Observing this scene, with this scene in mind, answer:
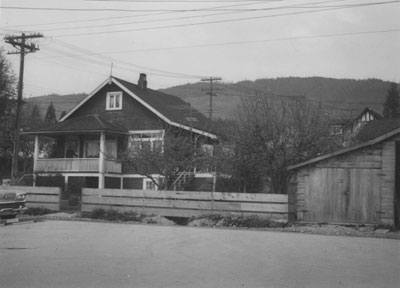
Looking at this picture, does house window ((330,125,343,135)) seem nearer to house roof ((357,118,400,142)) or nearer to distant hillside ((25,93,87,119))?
house roof ((357,118,400,142))

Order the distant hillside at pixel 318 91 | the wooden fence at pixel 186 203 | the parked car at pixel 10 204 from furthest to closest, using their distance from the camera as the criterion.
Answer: the distant hillside at pixel 318 91 → the wooden fence at pixel 186 203 → the parked car at pixel 10 204

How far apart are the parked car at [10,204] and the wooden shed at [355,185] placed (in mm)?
10183

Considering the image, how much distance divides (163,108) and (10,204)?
18511mm

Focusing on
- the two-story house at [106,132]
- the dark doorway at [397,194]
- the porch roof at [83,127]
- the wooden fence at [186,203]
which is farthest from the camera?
the two-story house at [106,132]

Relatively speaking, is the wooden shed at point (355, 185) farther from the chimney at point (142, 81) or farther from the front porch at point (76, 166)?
the chimney at point (142, 81)

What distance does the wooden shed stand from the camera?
19781 millimetres

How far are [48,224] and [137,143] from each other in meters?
9.69

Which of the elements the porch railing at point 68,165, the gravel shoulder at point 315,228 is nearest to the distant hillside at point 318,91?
the porch railing at point 68,165

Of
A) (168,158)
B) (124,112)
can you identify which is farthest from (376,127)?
(168,158)

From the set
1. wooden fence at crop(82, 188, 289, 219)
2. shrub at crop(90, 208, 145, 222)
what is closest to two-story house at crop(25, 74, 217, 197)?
wooden fence at crop(82, 188, 289, 219)

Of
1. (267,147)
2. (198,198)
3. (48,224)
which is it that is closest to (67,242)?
(48,224)

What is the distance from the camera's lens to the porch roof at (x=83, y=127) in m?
33.8

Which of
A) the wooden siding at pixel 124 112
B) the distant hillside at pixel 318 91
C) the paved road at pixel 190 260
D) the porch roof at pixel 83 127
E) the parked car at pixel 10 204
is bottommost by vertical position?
the paved road at pixel 190 260

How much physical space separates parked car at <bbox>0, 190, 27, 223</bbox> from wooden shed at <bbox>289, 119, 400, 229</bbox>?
10183 mm
